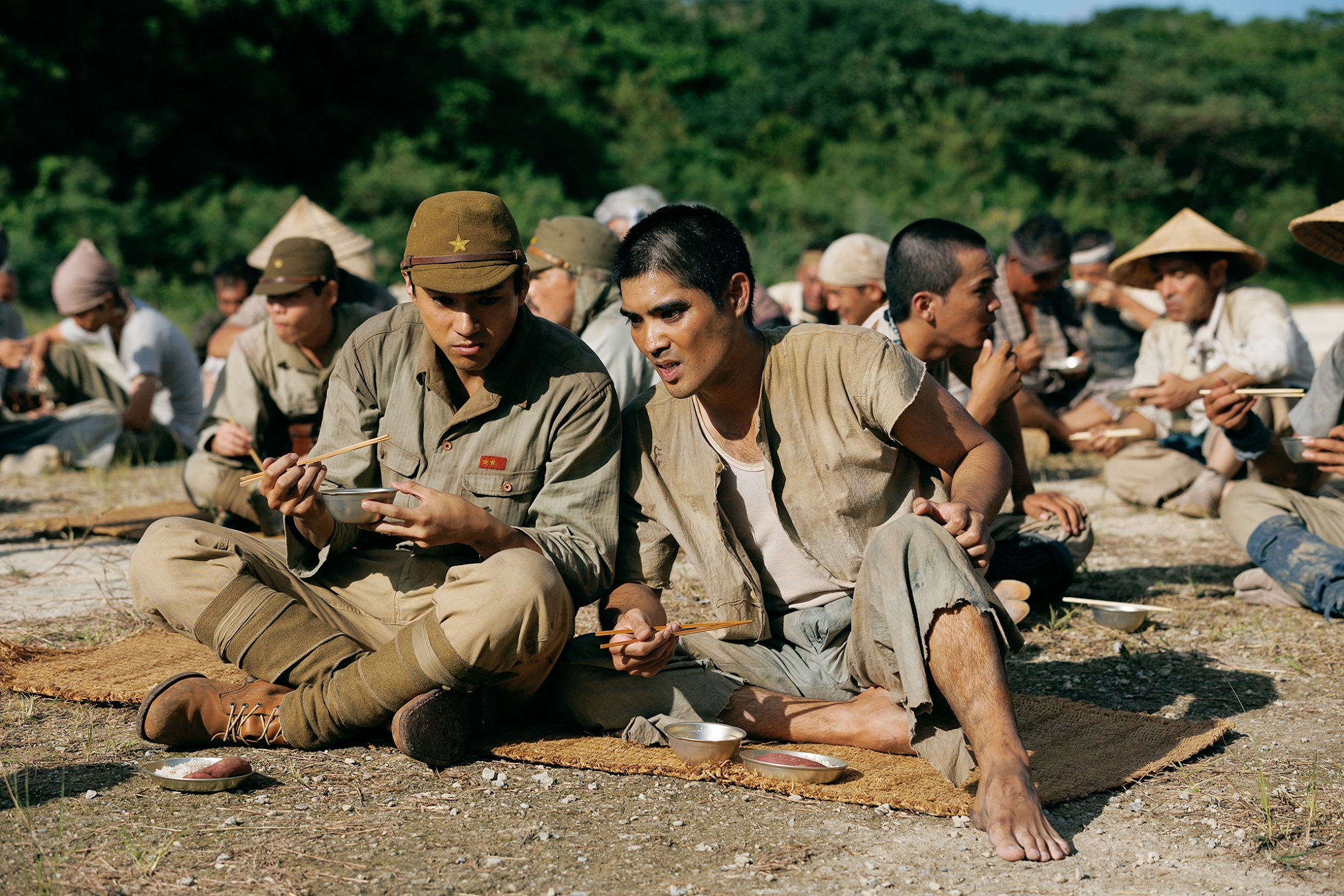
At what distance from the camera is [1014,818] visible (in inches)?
97.7

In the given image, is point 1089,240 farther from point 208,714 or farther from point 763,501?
point 208,714

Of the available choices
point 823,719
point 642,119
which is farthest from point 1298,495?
point 642,119

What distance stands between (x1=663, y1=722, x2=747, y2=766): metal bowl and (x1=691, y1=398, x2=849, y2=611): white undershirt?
400 millimetres

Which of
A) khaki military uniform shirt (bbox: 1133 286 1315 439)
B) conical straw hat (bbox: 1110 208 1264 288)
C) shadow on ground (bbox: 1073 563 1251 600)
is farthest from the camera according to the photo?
conical straw hat (bbox: 1110 208 1264 288)

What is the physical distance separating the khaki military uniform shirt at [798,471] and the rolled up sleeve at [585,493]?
0.10m

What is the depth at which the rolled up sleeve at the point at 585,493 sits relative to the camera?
312cm

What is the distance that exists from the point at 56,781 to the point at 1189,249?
5337 millimetres

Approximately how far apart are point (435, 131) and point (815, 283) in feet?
52.8

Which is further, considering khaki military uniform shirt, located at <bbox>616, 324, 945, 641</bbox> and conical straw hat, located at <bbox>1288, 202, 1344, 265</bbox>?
conical straw hat, located at <bbox>1288, 202, 1344, 265</bbox>

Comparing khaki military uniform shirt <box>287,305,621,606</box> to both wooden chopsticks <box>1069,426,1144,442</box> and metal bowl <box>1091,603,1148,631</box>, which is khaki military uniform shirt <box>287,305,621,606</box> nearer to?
metal bowl <box>1091,603,1148,631</box>

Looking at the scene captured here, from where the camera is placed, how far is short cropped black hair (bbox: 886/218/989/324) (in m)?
4.21

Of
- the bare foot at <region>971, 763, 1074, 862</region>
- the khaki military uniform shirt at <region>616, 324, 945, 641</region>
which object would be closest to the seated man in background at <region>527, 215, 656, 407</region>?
the khaki military uniform shirt at <region>616, 324, 945, 641</region>

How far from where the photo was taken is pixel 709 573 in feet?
10.5

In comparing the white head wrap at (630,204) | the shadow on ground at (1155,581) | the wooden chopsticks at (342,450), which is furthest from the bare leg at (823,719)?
the white head wrap at (630,204)
